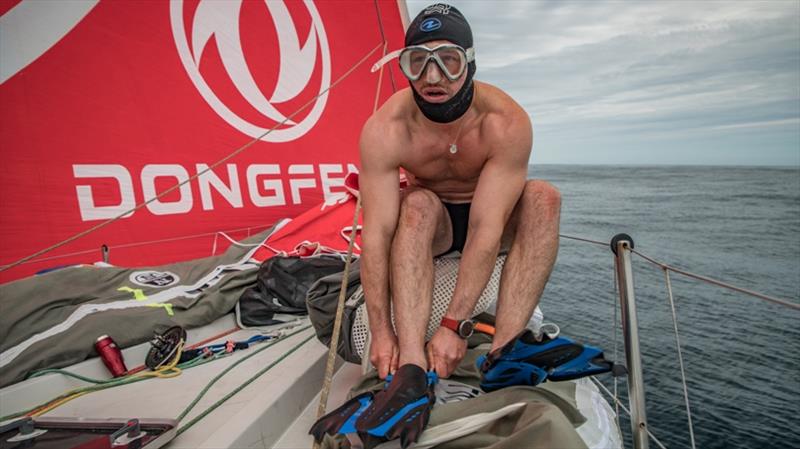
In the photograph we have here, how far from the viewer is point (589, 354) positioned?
4.38 ft

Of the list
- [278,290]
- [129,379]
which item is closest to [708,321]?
[278,290]

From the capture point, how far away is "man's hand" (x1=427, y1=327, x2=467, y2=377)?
1.64 metres

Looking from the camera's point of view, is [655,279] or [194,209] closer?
[194,209]

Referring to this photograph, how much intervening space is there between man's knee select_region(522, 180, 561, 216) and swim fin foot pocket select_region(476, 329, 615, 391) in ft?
2.02

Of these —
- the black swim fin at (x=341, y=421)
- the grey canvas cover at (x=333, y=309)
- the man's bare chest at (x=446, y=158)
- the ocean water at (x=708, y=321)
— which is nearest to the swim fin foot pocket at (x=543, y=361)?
the black swim fin at (x=341, y=421)

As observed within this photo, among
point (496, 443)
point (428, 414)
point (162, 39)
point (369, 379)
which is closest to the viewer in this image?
point (496, 443)

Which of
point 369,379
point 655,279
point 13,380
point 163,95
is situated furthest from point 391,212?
point 655,279

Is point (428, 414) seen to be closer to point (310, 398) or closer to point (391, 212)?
point (310, 398)

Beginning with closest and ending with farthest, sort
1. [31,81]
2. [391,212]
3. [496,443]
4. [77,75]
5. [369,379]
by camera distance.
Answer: [496,443] < [369,379] < [391,212] < [31,81] < [77,75]

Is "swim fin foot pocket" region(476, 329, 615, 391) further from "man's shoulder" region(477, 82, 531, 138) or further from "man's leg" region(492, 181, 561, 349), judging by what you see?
"man's shoulder" region(477, 82, 531, 138)

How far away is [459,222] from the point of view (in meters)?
2.13

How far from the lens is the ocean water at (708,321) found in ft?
16.6

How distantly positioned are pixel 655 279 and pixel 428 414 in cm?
960

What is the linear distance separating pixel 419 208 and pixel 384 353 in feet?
1.77
